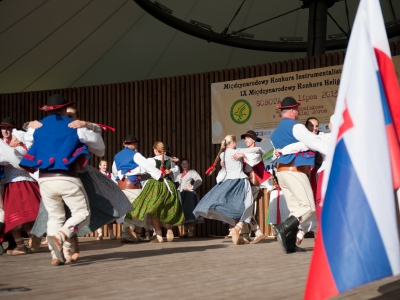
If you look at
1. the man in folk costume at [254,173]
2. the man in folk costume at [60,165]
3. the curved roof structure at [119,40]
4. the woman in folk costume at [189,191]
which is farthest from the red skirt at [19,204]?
the curved roof structure at [119,40]

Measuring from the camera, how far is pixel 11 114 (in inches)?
490

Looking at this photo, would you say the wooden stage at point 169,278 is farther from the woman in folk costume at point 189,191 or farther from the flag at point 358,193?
the woman in folk costume at point 189,191

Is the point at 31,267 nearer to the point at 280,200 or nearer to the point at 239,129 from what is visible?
the point at 280,200

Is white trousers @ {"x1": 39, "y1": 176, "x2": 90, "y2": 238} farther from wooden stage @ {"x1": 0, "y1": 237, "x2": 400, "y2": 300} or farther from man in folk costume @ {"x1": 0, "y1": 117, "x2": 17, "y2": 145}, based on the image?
man in folk costume @ {"x1": 0, "y1": 117, "x2": 17, "y2": 145}

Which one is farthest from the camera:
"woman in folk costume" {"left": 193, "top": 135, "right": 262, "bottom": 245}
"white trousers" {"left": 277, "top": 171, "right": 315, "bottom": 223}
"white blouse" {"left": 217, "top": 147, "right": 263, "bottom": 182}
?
"white blouse" {"left": 217, "top": 147, "right": 263, "bottom": 182}

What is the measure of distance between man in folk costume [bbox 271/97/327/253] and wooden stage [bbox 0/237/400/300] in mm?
231

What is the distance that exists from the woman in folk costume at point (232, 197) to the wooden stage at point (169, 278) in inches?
87.7

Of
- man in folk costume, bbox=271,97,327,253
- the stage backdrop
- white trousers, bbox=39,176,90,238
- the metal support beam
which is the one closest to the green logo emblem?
the stage backdrop

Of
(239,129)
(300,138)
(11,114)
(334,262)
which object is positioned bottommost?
(334,262)

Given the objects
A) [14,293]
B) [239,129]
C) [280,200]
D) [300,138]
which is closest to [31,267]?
[14,293]

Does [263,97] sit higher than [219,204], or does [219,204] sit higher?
[263,97]

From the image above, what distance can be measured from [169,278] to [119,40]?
31.6 ft

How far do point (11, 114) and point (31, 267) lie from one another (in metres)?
8.38

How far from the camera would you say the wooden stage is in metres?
3.10
